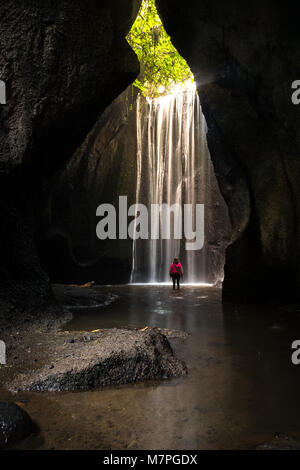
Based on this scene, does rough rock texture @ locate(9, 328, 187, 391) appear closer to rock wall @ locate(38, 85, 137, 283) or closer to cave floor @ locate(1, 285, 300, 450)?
cave floor @ locate(1, 285, 300, 450)

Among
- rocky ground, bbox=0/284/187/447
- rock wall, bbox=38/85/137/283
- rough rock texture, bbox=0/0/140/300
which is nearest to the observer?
rocky ground, bbox=0/284/187/447

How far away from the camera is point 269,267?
26.2ft

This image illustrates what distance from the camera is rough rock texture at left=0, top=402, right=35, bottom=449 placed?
2.15 m

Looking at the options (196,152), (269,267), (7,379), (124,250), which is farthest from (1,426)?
(196,152)

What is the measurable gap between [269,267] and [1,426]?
6.84 meters

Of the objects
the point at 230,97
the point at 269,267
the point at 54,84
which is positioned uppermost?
the point at 230,97

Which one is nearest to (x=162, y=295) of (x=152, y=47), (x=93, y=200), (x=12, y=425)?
(x=93, y=200)

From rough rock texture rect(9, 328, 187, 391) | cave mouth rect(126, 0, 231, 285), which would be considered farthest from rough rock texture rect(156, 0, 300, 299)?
cave mouth rect(126, 0, 231, 285)

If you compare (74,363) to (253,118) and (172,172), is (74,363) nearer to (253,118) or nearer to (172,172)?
(253,118)

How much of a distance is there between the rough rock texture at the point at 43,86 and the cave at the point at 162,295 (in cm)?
2

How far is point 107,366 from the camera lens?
3262 millimetres

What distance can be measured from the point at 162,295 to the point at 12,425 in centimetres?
837

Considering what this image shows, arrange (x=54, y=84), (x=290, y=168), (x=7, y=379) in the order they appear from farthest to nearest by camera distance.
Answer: (x=290, y=168) < (x=54, y=84) < (x=7, y=379)
